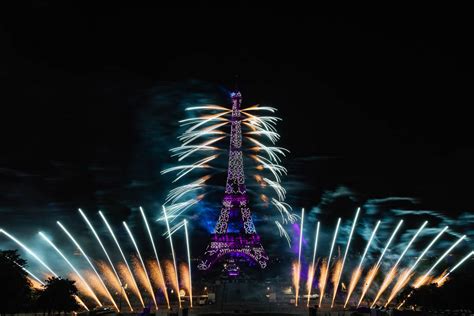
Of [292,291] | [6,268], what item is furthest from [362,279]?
→ [6,268]

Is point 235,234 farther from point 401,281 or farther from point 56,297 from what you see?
point 56,297

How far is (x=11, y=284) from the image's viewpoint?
4347 centimetres

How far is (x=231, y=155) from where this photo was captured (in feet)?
350

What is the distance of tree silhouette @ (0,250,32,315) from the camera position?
141ft

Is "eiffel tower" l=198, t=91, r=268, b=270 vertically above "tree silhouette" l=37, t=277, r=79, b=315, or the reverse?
"eiffel tower" l=198, t=91, r=268, b=270

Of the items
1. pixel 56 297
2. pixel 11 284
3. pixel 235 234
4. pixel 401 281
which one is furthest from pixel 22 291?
pixel 235 234

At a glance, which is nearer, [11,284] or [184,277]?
[11,284]

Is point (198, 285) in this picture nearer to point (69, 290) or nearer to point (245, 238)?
point (245, 238)

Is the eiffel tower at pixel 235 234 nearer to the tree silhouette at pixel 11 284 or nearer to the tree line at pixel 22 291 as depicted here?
the tree line at pixel 22 291

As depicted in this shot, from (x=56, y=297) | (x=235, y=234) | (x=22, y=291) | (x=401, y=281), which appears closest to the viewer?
(x=22, y=291)

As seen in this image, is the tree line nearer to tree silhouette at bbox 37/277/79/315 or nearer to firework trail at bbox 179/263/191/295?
tree silhouette at bbox 37/277/79/315

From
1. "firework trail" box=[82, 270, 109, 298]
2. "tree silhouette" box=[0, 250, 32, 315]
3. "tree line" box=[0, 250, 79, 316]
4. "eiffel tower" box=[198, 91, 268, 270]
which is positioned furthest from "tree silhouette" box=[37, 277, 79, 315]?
"eiffel tower" box=[198, 91, 268, 270]

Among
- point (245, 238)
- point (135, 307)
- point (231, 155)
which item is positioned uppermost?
point (231, 155)

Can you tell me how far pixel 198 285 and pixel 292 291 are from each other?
2352 centimetres
